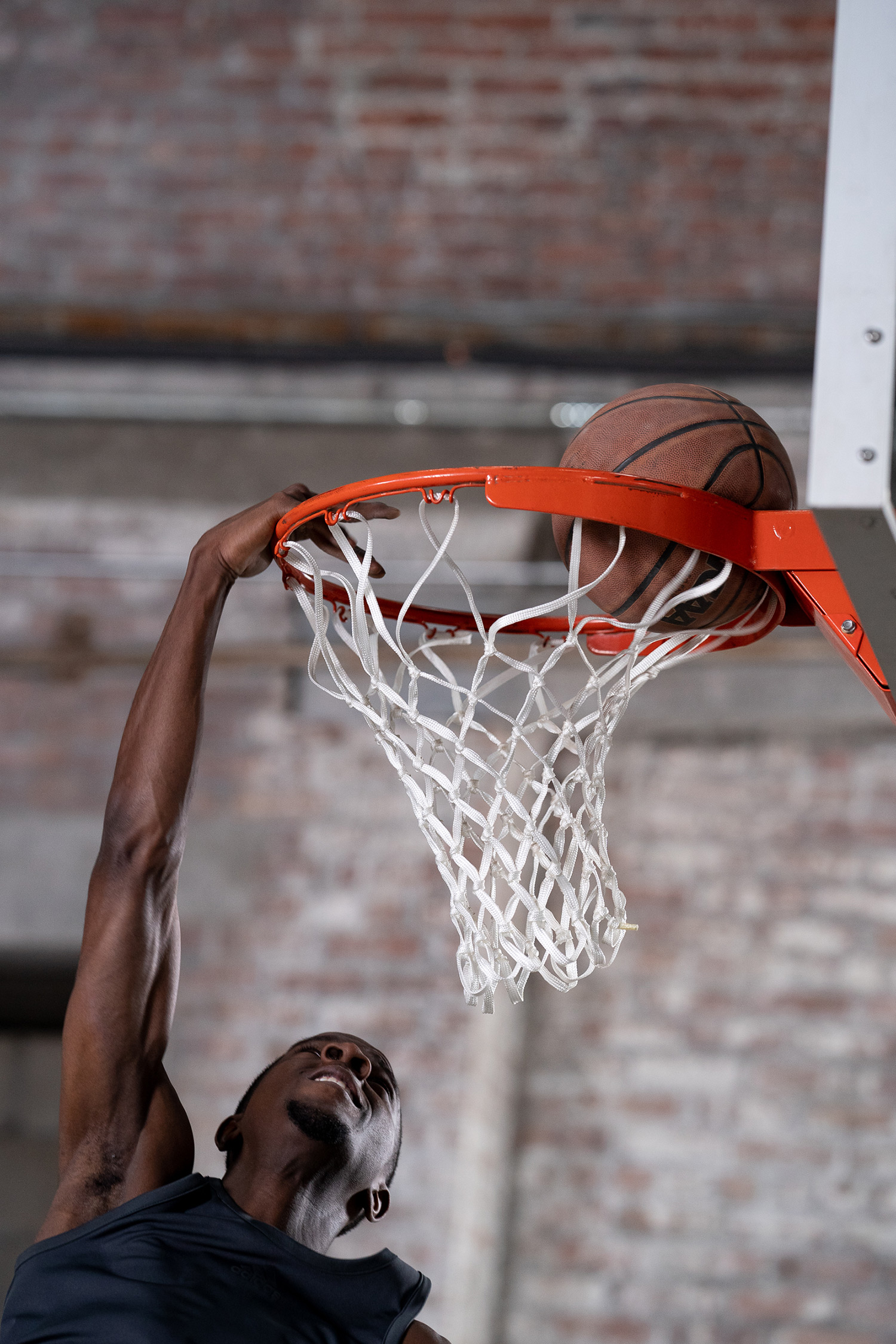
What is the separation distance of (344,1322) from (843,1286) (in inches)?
76.2

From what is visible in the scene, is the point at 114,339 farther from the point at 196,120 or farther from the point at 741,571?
the point at 741,571

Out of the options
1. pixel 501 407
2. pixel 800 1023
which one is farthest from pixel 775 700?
pixel 501 407

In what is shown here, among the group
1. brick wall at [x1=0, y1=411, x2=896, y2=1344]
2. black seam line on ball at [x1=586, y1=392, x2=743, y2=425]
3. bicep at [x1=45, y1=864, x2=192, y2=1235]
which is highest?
black seam line on ball at [x1=586, y1=392, x2=743, y2=425]

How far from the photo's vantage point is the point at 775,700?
12.7ft

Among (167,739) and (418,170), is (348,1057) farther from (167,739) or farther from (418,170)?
(418,170)

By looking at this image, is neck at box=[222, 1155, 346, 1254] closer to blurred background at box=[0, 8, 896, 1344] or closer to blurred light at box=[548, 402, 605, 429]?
blurred background at box=[0, 8, 896, 1344]

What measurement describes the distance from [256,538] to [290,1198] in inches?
42.3

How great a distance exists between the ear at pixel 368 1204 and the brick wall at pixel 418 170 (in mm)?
2500

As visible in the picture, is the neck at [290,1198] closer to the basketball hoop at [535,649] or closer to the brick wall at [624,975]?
the basketball hoop at [535,649]

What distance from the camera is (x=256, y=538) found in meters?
2.10

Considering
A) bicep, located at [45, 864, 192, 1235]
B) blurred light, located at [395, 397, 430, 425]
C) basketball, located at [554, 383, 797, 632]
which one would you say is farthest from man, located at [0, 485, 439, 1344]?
blurred light, located at [395, 397, 430, 425]

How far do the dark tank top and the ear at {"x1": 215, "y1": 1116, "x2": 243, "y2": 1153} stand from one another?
0.13 m

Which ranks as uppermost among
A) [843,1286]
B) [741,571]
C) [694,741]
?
[741,571]

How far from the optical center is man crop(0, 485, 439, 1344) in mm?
1946
